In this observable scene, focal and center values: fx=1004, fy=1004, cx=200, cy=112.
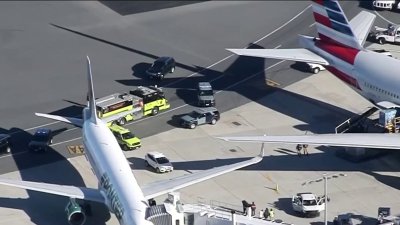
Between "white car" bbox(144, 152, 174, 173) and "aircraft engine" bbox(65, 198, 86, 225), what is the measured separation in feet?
37.3

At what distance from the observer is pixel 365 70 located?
93.9m

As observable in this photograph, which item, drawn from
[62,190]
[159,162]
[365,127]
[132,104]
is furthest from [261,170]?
[62,190]

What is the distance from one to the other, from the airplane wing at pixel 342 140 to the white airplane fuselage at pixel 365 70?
713 centimetres

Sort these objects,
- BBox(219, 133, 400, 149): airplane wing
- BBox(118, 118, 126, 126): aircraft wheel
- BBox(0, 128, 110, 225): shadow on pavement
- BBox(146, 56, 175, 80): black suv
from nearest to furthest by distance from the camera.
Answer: BBox(0, 128, 110, 225): shadow on pavement
BBox(219, 133, 400, 149): airplane wing
BBox(118, 118, 126, 126): aircraft wheel
BBox(146, 56, 175, 80): black suv

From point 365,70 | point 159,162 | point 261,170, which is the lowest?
point 261,170

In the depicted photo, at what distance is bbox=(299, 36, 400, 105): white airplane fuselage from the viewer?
9106 centimetres

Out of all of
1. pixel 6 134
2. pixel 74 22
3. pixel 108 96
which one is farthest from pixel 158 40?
pixel 6 134

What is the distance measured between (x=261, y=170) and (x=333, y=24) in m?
20.2

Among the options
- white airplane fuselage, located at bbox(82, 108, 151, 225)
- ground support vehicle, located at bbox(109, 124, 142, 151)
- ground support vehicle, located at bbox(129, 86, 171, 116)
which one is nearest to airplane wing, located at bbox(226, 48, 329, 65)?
ground support vehicle, located at bbox(129, 86, 171, 116)

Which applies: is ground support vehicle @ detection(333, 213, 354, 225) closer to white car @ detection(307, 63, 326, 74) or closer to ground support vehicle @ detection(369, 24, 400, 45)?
white car @ detection(307, 63, 326, 74)

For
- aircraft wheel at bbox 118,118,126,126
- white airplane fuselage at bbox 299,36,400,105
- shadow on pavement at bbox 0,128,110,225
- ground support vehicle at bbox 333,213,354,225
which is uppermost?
white airplane fuselage at bbox 299,36,400,105

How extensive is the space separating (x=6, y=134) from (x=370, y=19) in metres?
41.2

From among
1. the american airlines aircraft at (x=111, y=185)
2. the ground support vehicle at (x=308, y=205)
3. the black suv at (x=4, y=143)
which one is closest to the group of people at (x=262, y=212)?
the ground support vehicle at (x=308, y=205)

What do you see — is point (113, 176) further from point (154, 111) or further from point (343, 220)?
point (154, 111)
